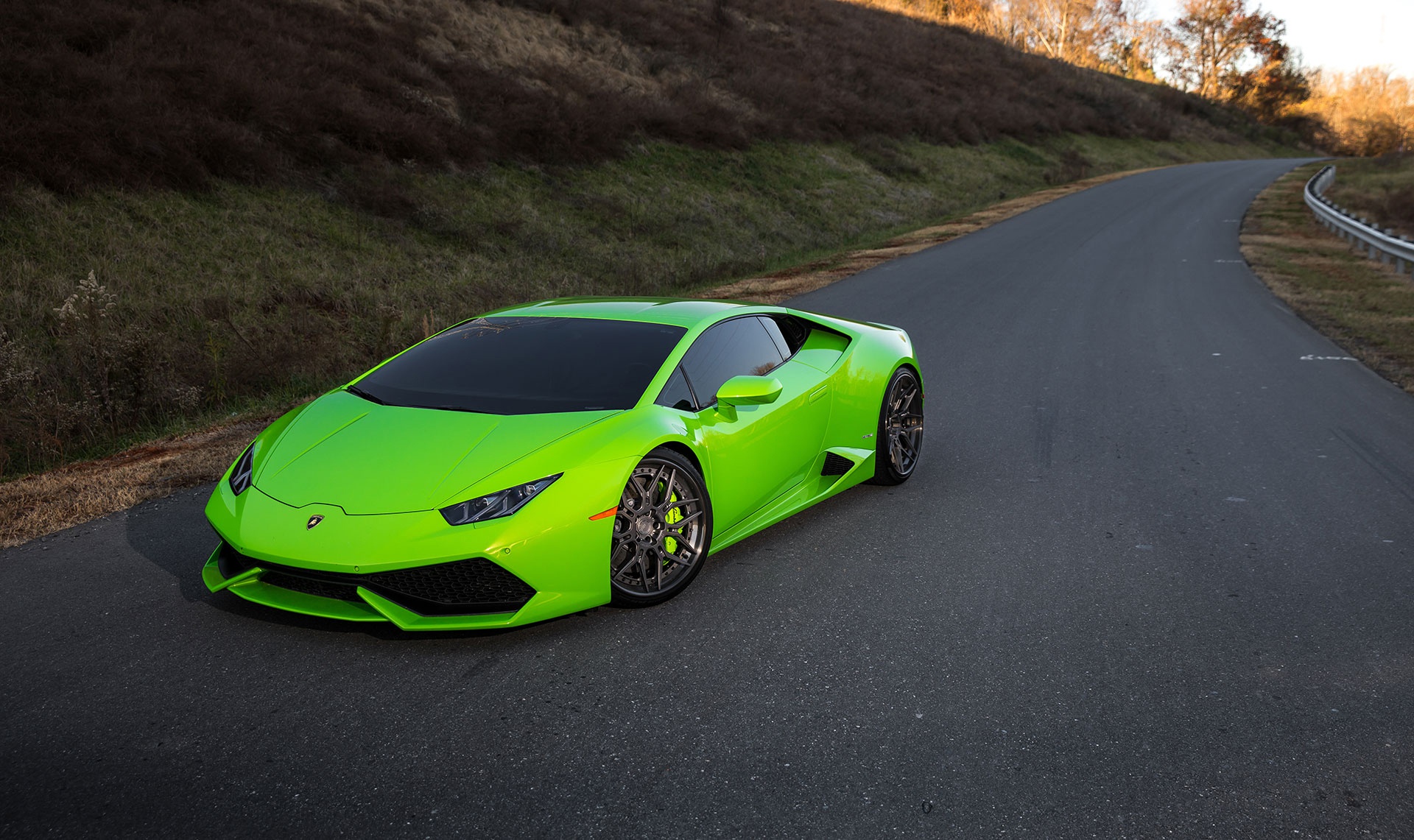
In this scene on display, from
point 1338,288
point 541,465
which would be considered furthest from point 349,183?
point 1338,288

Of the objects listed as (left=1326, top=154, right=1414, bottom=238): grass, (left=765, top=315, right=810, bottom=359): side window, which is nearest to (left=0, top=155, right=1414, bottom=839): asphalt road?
(left=765, top=315, right=810, bottom=359): side window

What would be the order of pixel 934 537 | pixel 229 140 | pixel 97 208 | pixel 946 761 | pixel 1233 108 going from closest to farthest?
pixel 946 761 → pixel 934 537 → pixel 97 208 → pixel 229 140 → pixel 1233 108

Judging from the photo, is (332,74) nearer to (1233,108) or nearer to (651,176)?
(651,176)

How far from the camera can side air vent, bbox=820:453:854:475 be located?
5.55m

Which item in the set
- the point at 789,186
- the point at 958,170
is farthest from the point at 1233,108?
the point at 789,186

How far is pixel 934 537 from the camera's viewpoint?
17.1 ft

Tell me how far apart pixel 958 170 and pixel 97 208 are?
2811cm

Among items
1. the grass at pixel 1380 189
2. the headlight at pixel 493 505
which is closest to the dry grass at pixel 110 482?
the headlight at pixel 493 505

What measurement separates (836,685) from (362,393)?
274 cm

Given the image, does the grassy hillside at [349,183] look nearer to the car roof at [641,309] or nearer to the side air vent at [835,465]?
the car roof at [641,309]

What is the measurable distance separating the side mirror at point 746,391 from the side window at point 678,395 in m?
0.14

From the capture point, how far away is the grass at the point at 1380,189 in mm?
26391

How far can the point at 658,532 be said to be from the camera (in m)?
4.27

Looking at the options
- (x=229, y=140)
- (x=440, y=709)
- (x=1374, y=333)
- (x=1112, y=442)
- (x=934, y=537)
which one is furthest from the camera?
(x=229, y=140)
